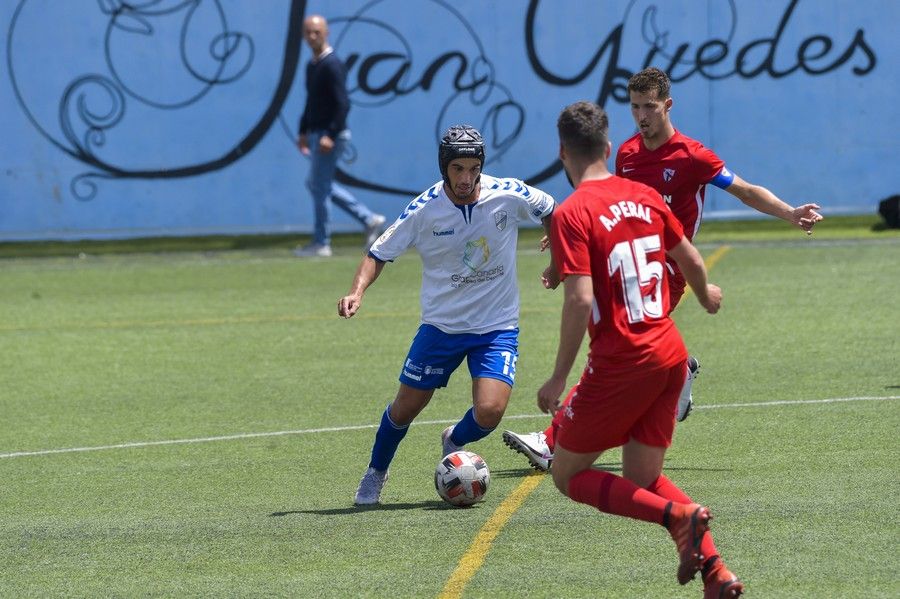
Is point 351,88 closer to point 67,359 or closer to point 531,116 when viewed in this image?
point 531,116

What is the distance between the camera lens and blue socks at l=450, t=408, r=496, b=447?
27.4ft

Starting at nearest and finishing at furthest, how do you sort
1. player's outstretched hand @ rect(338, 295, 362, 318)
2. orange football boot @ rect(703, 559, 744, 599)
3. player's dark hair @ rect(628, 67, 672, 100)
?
1. orange football boot @ rect(703, 559, 744, 599)
2. player's outstretched hand @ rect(338, 295, 362, 318)
3. player's dark hair @ rect(628, 67, 672, 100)

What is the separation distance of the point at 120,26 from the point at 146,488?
1497 cm

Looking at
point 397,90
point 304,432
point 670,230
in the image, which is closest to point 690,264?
point 670,230

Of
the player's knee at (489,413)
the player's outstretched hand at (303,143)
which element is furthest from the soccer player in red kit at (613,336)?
the player's outstretched hand at (303,143)

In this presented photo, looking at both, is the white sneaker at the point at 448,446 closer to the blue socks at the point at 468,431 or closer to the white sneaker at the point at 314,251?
the blue socks at the point at 468,431

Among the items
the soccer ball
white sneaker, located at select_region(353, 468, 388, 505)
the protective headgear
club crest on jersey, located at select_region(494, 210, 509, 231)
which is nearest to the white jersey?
club crest on jersey, located at select_region(494, 210, 509, 231)

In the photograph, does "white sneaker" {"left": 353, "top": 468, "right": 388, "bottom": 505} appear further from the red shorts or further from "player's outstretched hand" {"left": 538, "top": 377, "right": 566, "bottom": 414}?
"player's outstretched hand" {"left": 538, "top": 377, "right": 566, "bottom": 414}

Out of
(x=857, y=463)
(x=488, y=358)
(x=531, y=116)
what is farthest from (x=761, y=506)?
(x=531, y=116)

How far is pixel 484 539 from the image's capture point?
7.27 meters

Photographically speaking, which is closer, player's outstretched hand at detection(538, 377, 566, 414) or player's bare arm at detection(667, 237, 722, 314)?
player's outstretched hand at detection(538, 377, 566, 414)

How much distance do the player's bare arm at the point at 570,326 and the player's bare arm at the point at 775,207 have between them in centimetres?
331

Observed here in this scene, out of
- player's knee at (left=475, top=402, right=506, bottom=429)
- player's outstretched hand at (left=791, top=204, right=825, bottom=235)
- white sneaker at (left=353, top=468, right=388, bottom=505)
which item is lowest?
white sneaker at (left=353, top=468, right=388, bottom=505)

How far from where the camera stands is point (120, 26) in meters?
22.5
